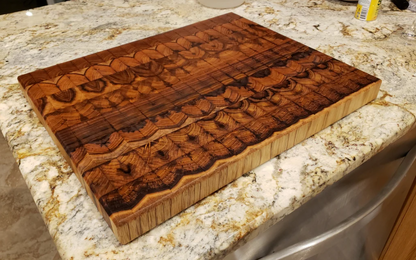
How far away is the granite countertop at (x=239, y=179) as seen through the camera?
1.37 feet

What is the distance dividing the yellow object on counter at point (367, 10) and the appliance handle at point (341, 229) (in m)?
0.42

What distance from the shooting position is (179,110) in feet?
1.69

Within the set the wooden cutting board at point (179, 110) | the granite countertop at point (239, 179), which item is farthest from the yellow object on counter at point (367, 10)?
the wooden cutting board at point (179, 110)

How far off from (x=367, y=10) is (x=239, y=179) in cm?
64

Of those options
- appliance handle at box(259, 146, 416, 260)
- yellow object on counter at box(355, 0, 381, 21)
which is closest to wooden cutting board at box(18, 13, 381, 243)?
appliance handle at box(259, 146, 416, 260)

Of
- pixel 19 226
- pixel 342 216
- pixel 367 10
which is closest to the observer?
pixel 342 216

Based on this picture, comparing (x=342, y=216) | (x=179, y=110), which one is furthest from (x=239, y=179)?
(x=342, y=216)

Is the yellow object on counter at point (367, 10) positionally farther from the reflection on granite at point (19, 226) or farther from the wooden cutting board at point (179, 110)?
the reflection on granite at point (19, 226)

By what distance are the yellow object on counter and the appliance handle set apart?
419 millimetres

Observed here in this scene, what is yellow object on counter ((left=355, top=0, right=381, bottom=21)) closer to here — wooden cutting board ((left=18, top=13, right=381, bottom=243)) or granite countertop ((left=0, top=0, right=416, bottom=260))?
granite countertop ((left=0, top=0, right=416, bottom=260))

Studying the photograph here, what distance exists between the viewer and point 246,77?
1.92 ft

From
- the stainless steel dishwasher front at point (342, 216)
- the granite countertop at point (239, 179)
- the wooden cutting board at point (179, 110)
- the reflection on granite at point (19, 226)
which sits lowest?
the reflection on granite at point (19, 226)

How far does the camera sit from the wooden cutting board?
415 millimetres

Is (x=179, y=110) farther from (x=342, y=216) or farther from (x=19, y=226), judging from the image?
(x=19, y=226)
